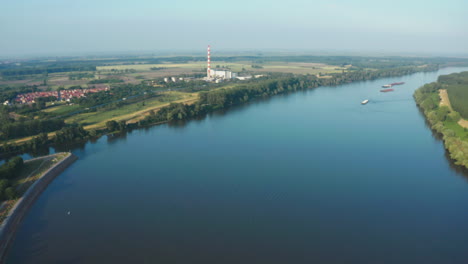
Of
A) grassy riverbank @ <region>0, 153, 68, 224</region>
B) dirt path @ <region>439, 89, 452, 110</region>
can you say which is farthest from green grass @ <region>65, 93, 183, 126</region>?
dirt path @ <region>439, 89, 452, 110</region>

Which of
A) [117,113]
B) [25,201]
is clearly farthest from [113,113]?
[25,201]

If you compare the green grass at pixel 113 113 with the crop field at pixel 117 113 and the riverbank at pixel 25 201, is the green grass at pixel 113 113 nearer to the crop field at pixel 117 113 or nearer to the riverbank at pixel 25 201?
the crop field at pixel 117 113

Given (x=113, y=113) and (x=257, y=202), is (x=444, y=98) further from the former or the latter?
(x=113, y=113)

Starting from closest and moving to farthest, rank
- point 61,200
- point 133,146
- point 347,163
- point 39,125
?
point 61,200
point 347,163
point 133,146
point 39,125

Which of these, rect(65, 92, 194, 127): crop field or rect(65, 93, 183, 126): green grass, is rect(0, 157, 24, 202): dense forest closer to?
rect(65, 92, 194, 127): crop field

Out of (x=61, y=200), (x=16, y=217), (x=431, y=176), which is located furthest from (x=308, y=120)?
(x=16, y=217)

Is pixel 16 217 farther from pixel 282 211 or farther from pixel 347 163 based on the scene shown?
pixel 347 163
